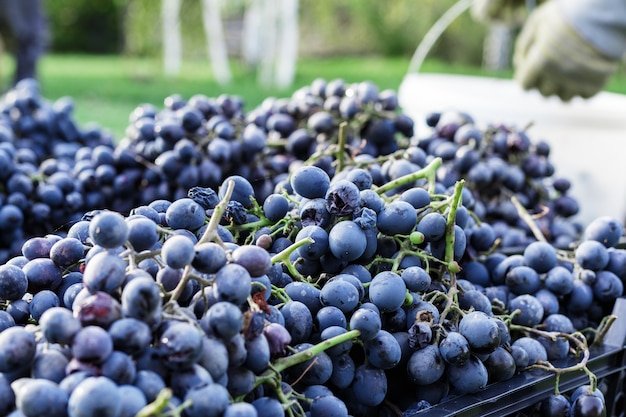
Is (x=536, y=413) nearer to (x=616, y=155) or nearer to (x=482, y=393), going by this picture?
(x=482, y=393)

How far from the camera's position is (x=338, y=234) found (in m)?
0.82

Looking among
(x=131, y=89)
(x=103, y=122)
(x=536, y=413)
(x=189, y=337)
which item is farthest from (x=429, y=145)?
(x=131, y=89)

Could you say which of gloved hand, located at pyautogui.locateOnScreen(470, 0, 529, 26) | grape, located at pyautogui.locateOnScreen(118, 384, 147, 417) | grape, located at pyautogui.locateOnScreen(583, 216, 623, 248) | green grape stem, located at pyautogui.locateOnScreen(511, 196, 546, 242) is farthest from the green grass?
grape, located at pyautogui.locateOnScreen(118, 384, 147, 417)

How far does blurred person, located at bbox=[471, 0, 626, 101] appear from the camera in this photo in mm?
1868

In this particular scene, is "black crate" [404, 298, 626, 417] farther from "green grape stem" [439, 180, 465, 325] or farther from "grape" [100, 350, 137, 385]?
"grape" [100, 350, 137, 385]

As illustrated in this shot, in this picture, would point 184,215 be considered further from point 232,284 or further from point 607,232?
point 607,232

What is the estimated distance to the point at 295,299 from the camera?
803mm

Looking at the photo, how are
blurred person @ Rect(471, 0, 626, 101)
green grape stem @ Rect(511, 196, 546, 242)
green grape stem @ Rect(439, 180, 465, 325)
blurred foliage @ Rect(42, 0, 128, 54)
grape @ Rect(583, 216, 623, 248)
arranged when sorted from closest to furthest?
1. green grape stem @ Rect(439, 180, 465, 325)
2. grape @ Rect(583, 216, 623, 248)
3. green grape stem @ Rect(511, 196, 546, 242)
4. blurred person @ Rect(471, 0, 626, 101)
5. blurred foliage @ Rect(42, 0, 128, 54)

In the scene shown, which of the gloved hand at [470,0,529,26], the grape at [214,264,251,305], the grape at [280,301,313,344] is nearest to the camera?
the grape at [214,264,251,305]

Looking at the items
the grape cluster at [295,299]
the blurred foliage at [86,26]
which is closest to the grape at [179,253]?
the grape cluster at [295,299]

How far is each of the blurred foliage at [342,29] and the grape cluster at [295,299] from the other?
1158 cm

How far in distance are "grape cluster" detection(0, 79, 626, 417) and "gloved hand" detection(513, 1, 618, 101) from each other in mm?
734

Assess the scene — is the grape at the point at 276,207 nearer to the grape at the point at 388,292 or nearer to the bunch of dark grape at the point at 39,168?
the grape at the point at 388,292

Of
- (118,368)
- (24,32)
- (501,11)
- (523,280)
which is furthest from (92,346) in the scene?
(24,32)
